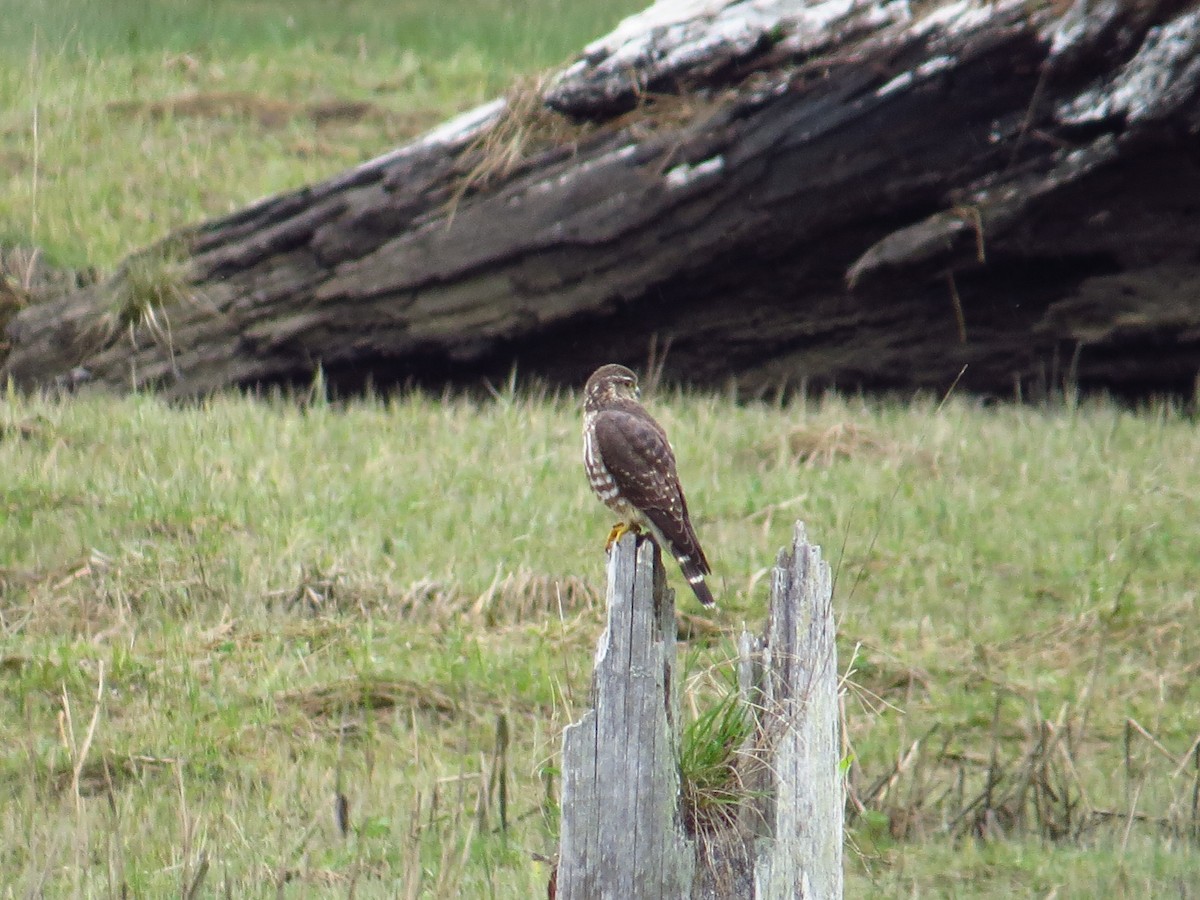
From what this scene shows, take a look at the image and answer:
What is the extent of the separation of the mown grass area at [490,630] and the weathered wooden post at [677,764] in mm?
766

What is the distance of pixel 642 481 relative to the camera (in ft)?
18.7

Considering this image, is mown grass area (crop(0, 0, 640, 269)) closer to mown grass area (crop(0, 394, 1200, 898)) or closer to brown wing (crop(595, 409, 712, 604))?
mown grass area (crop(0, 394, 1200, 898))

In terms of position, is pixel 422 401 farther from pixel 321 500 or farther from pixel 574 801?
pixel 574 801

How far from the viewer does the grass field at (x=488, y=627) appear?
5.32 metres

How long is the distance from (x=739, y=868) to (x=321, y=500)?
520cm

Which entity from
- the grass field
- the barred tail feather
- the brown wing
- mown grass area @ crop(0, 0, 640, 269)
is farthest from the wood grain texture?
mown grass area @ crop(0, 0, 640, 269)

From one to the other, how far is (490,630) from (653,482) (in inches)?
72.8

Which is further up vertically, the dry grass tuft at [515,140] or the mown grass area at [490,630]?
the dry grass tuft at [515,140]

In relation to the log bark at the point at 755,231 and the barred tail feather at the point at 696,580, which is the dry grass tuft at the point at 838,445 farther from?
the barred tail feather at the point at 696,580

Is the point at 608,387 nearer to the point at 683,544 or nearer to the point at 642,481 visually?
the point at 642,481

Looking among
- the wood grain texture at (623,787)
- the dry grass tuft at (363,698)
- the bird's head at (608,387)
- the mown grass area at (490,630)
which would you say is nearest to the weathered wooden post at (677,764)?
the wood grain texture at (623,787)

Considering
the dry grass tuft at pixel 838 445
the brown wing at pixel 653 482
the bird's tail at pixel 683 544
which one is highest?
the dry grass tuft at pixel 838 445

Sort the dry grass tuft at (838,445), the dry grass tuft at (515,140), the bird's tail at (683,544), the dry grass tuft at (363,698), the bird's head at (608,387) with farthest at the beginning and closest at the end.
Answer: the dry grass tuft at (515,140) < the dry grass tuft at (838,445) < the dry grass tuft at (363,698) < the bird's head at (608,387) < the bird's tail at (683,544)

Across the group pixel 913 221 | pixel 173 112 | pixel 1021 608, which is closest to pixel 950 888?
pixel 1021 608
